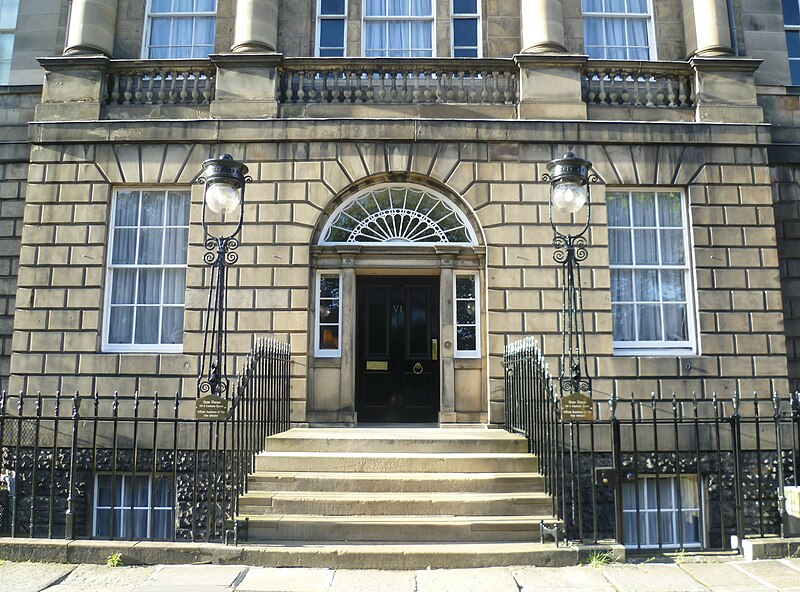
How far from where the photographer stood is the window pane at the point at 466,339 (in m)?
10.7

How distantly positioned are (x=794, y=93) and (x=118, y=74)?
467 inches

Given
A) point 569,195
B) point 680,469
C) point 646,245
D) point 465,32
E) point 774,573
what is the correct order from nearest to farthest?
1. point 774,573
2. point 569,195
3. point 680,469
4. point 646,245
5. point 465,32

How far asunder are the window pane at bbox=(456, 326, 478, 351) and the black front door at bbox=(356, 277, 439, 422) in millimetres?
479

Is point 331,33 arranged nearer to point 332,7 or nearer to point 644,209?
point 332,7

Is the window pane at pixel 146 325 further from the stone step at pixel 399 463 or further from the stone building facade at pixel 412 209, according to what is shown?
the stone step at pixel 399 463

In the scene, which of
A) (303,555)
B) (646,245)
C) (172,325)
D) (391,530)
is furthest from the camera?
(646,245)

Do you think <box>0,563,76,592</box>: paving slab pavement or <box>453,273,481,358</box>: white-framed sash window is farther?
<box>453,273,481,358</box>: white-framed sash window

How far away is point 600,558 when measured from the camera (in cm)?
648

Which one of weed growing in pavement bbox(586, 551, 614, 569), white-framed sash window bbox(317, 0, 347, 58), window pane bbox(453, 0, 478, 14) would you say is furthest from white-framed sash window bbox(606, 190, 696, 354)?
white-framed sash window bbox(317, 0, 347, 58)

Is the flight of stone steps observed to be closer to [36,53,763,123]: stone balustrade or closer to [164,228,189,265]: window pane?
[164,228,189,265]: window pane

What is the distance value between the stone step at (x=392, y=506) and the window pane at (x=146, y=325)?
4.38m

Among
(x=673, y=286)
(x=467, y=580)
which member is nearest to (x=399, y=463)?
(x=467, y=580)

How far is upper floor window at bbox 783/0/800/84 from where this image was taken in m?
12.3

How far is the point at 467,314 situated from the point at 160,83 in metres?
6.58
